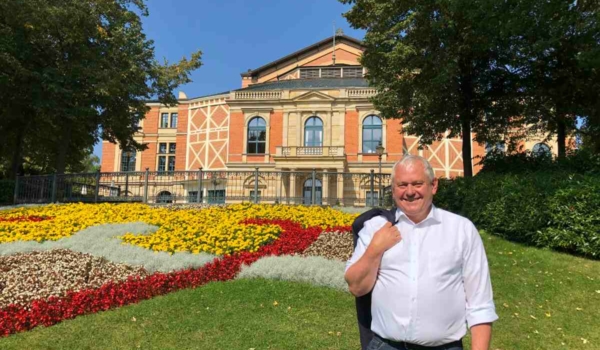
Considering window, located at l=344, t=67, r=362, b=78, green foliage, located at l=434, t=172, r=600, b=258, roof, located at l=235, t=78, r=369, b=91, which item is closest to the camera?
green foliage, located at l=434, t=172, r=600, b=258

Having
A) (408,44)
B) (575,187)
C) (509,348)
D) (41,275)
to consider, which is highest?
(408,44)

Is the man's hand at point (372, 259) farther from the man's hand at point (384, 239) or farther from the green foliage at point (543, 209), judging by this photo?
the green foliage at point (543, 209)

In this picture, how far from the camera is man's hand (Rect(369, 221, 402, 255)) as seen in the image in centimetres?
193

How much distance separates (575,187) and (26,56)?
65.6 feet

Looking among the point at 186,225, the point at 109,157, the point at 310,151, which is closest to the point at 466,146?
the point at 186,225

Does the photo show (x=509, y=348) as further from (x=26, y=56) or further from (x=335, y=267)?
(x=26, y=56)

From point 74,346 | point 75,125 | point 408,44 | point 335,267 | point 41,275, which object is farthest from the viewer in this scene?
point 75,125

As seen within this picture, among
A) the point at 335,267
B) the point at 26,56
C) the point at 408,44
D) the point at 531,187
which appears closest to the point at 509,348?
the point at 335,267

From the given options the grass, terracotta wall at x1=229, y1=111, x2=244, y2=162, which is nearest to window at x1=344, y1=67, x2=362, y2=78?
terracotta wall at x1=229, y1=111, x2=244, y2=162

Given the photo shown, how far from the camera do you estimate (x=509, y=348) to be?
14.0ft

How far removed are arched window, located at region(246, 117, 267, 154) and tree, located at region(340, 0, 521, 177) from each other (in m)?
18.2

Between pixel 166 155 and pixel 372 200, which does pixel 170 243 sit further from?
pixel 166 155

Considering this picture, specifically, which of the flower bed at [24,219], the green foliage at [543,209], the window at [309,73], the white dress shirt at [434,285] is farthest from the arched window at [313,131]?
the white dress shirt at [434,285]

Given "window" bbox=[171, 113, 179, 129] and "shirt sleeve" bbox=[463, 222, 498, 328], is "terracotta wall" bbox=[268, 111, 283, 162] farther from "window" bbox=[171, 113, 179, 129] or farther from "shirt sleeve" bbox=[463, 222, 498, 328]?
"shirt sleeve" bbox=[463, 222, 498, 328]
